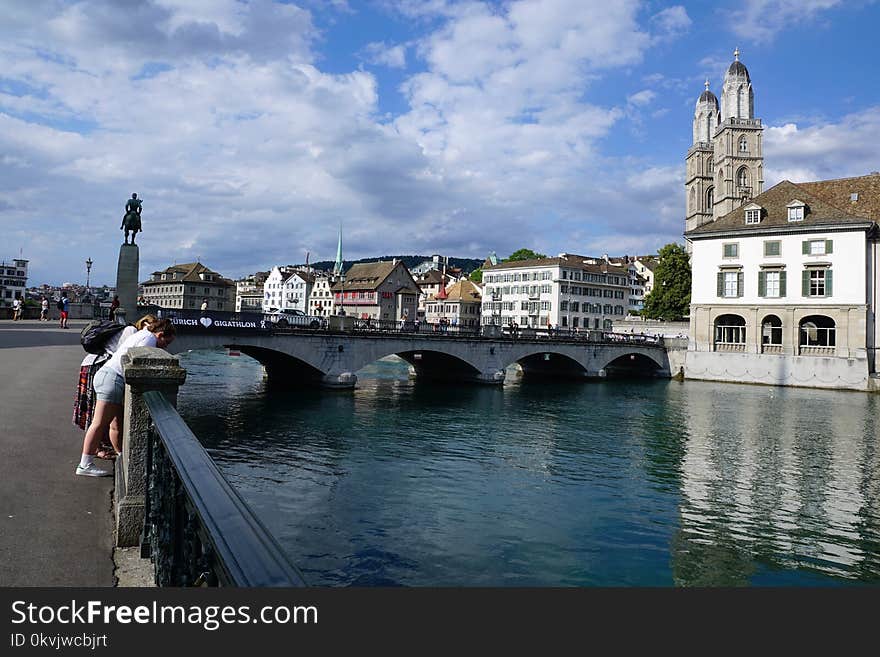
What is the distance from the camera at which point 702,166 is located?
88.4 metres

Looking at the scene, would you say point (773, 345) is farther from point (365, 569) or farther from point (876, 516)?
point (365, 569)

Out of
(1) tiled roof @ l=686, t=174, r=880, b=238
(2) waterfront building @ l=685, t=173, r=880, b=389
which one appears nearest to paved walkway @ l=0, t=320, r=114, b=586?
(2) waterfront building @ l=685, t=173, r=880, b=389

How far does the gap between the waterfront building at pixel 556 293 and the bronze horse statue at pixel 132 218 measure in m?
64.5

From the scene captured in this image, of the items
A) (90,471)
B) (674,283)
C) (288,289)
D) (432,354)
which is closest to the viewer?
(90,471)

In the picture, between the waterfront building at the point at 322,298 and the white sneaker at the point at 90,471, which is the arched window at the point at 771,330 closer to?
the white sneaker at the point at 90,471

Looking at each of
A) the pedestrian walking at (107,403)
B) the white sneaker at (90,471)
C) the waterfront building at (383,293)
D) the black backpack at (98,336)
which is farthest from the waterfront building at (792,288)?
the waterfront building at (383,293)

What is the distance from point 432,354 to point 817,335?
100 ft

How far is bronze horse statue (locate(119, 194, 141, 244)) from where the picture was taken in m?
25.8

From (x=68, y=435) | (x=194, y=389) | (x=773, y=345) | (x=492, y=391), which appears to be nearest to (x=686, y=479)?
(x=68, y=435)

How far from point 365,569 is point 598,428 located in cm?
1824

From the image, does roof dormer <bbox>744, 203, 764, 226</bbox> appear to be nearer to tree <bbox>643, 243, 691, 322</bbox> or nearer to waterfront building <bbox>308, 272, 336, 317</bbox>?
tree <bbox>643, 243, 691, 322</bbox>

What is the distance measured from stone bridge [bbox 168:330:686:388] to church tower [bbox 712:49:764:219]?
32.4 meters

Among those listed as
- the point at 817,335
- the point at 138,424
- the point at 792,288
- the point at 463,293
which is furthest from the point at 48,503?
the point at 463,293

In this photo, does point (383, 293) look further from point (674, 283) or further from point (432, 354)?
point (432, 354)
